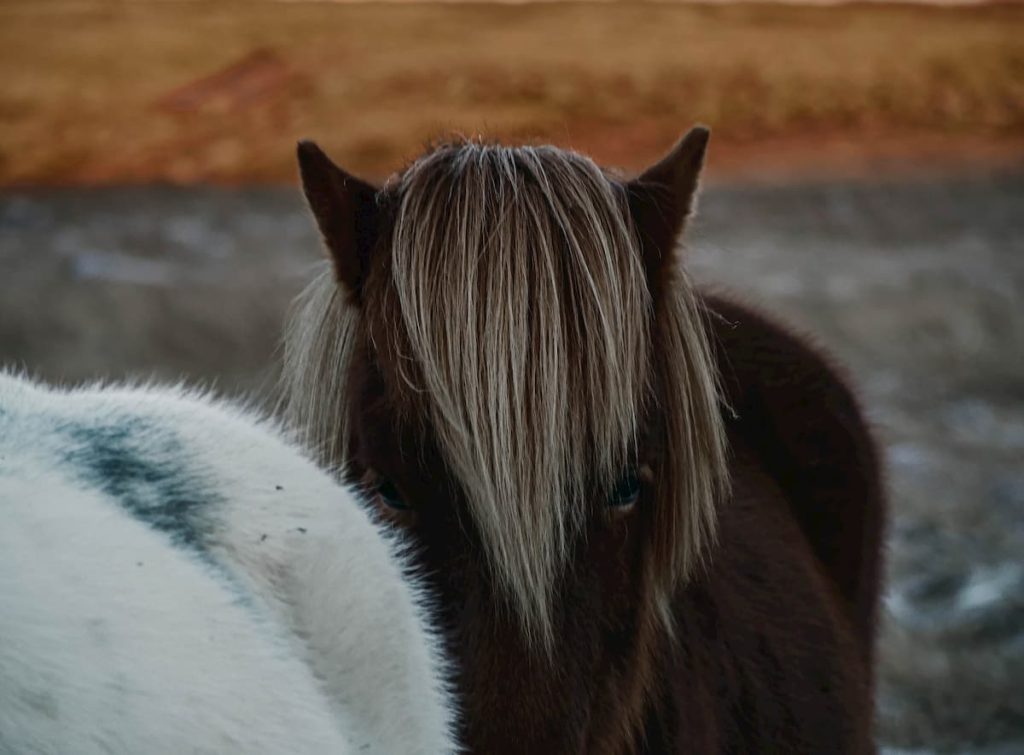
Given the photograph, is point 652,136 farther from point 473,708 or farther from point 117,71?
point 473,708

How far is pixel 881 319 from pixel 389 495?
30.1 feet

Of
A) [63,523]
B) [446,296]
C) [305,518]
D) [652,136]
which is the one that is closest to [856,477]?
[446,296]

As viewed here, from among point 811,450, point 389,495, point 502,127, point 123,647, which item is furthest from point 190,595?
point 502,127

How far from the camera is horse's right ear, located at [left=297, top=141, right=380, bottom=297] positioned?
66.8 inches

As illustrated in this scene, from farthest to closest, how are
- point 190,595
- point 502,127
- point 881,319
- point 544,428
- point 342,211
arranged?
point 881,319
point 502,127
point 342,211
point 544,428
point 190,595

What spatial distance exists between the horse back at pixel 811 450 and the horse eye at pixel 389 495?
3.45 feet

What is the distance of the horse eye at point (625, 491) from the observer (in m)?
1.61

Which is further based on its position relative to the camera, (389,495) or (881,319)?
(881,319)

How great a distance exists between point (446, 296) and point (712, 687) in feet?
2.70

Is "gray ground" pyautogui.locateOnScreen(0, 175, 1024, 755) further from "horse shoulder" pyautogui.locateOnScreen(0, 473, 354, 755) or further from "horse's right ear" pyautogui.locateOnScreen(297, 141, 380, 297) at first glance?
"horse shoulder" pyautogui.locateOnScreen(0, 473, 354, 755)

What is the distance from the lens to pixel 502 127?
6809 mm

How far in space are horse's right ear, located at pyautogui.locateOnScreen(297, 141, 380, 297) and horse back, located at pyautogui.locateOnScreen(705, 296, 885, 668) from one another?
3.14 ft

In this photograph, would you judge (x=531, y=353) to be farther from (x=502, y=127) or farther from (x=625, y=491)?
(x=502, y=127)

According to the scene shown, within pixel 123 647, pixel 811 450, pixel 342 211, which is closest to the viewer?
pixel 123 647
